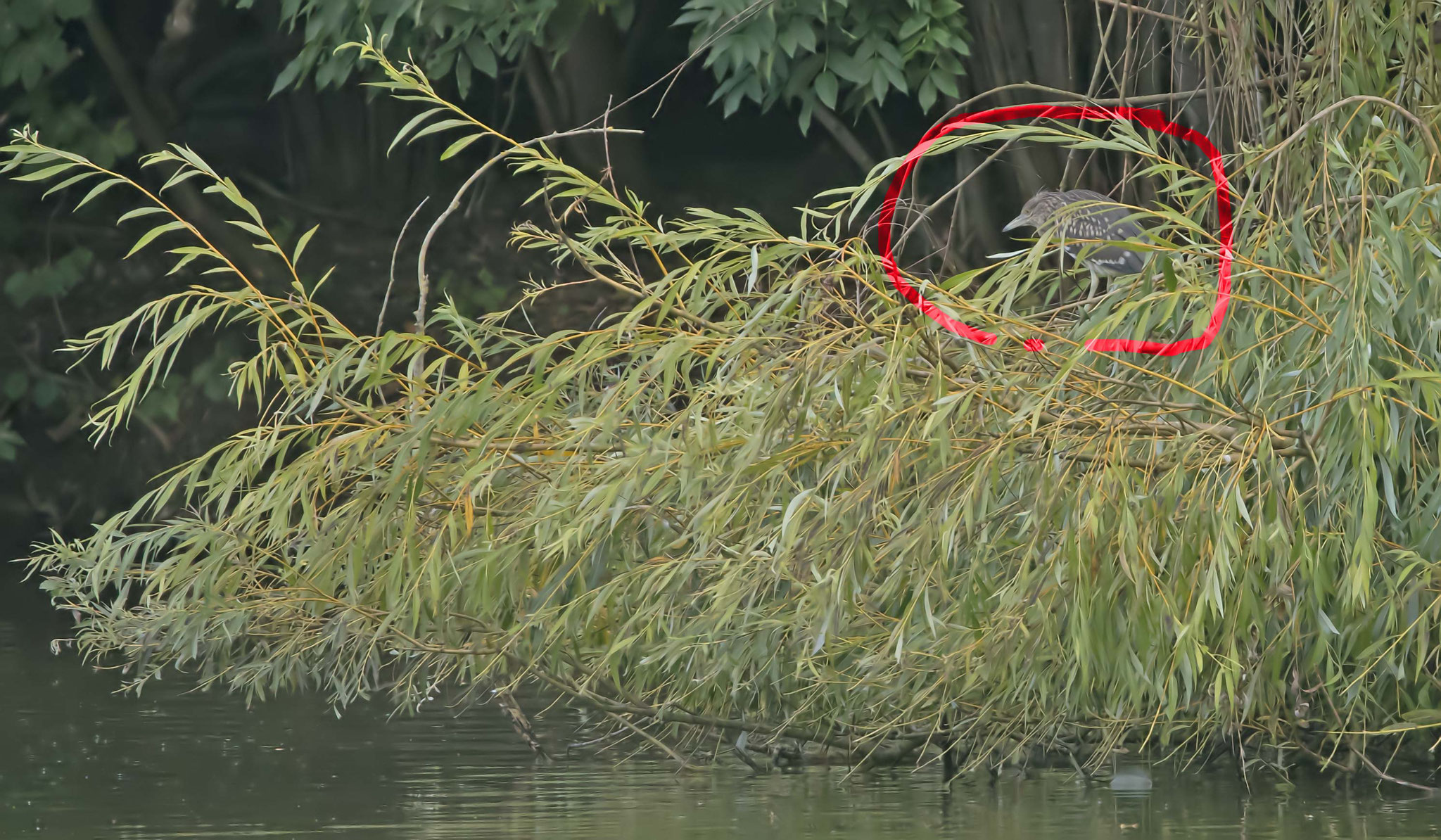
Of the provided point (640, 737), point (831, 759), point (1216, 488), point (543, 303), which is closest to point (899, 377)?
point (1216, 488)

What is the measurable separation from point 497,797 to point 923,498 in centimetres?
130

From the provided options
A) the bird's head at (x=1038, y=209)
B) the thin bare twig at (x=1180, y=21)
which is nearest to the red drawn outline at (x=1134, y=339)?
the thin bare twig at (x=1180, y=21)

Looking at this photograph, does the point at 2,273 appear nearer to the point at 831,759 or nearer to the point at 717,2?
the point at 717,2

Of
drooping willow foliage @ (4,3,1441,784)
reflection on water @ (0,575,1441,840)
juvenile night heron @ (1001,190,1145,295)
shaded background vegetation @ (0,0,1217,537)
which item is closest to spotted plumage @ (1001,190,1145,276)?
juvenile night heron @ (1001,190,1145,295)

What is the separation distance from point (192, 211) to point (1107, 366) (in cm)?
761

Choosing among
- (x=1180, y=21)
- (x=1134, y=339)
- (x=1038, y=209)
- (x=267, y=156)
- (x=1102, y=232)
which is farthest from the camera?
(x=267, y=156)

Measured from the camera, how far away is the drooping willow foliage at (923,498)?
14.6ft

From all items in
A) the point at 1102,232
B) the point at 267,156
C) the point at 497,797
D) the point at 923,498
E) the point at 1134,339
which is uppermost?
the point at 267,156

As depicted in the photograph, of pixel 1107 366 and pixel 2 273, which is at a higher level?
pixel 2 273

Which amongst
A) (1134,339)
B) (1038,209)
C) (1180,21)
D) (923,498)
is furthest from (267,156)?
(1134,339)

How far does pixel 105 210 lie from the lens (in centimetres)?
1260

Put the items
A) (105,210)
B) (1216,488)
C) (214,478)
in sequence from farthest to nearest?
(105,210) → (214,478) → (1216,488)

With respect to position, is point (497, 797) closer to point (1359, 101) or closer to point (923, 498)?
point (923, 498)

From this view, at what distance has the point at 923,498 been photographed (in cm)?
470
